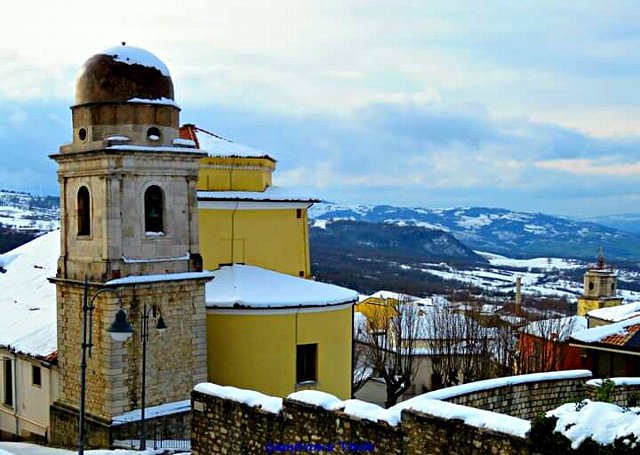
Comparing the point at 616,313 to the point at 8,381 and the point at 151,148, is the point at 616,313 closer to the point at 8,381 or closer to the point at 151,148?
the point at 8,381

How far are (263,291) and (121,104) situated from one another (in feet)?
22.6

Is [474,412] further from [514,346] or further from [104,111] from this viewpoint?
[514,346]

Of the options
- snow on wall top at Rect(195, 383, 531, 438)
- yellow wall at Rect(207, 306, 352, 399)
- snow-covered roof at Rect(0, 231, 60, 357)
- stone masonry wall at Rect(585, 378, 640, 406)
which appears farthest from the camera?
snow-covered roof at Rect(0, 231, 60, 357)

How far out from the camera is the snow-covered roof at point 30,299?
997 inches

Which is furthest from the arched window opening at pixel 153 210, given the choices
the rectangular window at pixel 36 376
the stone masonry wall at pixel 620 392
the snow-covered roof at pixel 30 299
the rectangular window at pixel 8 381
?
the stone masonry wall at pixel 620 392

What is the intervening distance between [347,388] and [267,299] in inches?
175

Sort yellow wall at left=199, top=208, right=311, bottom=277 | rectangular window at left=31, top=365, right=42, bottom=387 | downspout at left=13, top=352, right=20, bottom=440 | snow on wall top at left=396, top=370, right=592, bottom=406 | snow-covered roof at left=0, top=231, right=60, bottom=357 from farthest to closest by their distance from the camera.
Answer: downspout at left=13, top=352, right=20, bottom=440, yellow wall at left=199, top=208, right=311, bottom=277, snow-covered roof at left=0, top=231, right=60, bottom=357, rectangular window at left=31, top=365, right=42, bottom=387, snow on wall top at left=396, top=370, right=592, bottom=406

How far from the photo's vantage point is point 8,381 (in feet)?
89.2

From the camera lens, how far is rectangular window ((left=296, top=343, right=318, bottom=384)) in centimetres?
2423

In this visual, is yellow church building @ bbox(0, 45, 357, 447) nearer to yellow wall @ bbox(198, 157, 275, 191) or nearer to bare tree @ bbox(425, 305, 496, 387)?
yellow wall @ bbox(198, 157, 275, 191)

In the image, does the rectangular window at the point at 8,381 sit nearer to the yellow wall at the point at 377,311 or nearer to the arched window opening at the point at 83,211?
the arched window opening at the point at 83,211

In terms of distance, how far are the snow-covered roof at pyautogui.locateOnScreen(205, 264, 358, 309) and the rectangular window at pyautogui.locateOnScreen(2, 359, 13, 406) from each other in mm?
8151

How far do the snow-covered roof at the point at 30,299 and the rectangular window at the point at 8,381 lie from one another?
0.94 metres

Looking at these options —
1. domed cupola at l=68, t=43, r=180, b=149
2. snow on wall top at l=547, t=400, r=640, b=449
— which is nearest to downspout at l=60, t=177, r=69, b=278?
domed cupola at l=68, t=43, r=180, b=149
